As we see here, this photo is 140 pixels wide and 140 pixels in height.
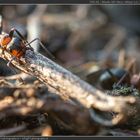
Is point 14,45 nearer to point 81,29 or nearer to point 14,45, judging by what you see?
point 14,45

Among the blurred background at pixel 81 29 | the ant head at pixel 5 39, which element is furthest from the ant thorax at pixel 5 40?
the blurred background at pixel 81 29

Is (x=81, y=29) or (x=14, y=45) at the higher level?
(x=14, y=45)

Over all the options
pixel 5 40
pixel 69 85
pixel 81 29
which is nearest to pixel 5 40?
pixel 5 40

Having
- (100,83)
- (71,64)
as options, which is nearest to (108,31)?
(71,64)

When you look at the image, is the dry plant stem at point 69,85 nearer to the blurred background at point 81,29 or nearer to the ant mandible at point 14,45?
the ant mandible at point 14,45

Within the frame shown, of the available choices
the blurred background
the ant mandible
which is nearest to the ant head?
the ant mandible

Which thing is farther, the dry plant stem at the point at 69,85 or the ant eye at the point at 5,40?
the ant eye at the point at 5,40
